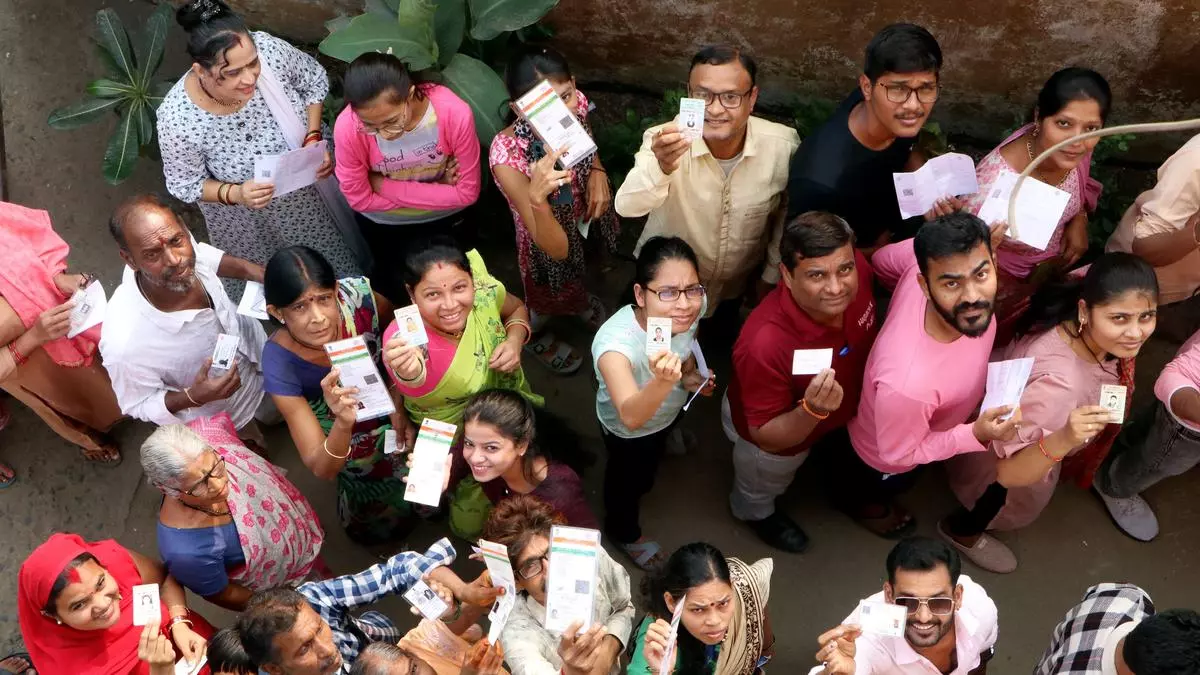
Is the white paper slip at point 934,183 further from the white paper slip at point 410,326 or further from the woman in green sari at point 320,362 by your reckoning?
the woman in green sari at point 320,362

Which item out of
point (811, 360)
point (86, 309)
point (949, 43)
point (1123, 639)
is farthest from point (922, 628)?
point (86, 309)

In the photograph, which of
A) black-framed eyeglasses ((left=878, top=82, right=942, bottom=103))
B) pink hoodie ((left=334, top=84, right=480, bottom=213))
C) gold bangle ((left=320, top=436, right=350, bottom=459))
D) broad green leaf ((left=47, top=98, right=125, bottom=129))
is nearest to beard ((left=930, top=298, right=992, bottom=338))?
black-framed eyeglasses ((left=878, top=82, right=942, bottom=103))

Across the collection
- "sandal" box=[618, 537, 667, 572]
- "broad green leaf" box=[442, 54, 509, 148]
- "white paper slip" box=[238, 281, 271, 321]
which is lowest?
"sandal" box=[618, 537, 667, 572]

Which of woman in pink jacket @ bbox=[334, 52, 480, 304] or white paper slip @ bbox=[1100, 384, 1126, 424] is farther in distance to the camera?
woman in pink jacket @ bbox=[334, 52, 480, 304]

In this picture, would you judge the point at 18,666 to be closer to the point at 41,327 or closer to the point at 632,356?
the point at 41,327

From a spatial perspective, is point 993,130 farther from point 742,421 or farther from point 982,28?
point 742,421

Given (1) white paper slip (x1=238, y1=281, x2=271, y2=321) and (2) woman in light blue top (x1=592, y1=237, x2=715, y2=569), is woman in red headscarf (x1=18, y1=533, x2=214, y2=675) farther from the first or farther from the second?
(2) woman in light blue top (x1=592, y1=237, x2=715, y2=569)

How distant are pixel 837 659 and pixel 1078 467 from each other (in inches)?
69.4

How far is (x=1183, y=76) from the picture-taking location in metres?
4.42

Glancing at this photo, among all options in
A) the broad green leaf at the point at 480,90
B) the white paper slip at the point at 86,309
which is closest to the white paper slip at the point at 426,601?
the white paper slip at the point at 86,309

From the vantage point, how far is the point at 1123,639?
9.10 ft

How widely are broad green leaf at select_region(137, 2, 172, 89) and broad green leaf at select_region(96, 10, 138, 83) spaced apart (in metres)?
0.05

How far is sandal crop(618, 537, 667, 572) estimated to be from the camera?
14.2ft

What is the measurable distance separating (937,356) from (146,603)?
2.82 metres
